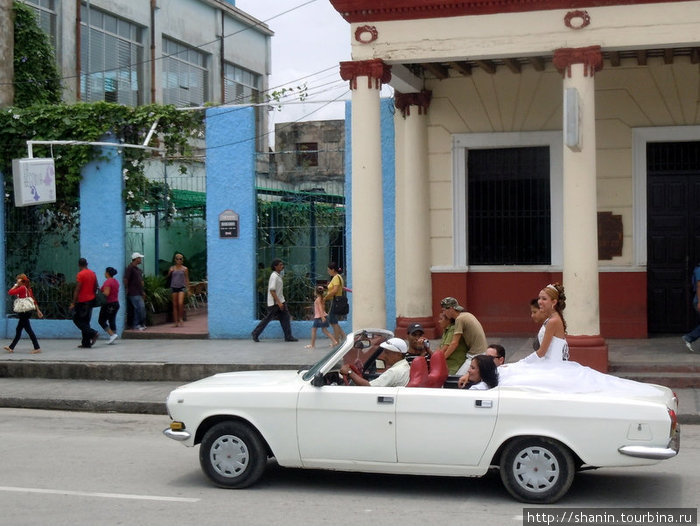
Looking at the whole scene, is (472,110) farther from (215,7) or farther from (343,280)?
(215,7)

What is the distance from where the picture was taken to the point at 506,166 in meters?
16.6

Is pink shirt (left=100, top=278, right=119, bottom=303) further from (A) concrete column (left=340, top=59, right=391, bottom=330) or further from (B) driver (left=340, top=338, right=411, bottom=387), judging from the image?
(B) driver (left=340, top=338, right=411, bottom=387)

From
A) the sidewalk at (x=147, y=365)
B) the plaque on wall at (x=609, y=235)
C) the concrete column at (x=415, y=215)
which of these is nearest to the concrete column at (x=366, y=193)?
the sidewalk at (x=147, y=365)

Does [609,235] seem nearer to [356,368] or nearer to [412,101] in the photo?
[412,101]

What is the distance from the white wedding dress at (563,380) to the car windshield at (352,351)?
1093mm

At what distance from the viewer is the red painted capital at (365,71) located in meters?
14.0

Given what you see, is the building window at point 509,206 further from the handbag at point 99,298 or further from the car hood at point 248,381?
the car hood at point 248,381

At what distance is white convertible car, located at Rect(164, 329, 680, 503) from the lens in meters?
7.50

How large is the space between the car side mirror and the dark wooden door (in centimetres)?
942

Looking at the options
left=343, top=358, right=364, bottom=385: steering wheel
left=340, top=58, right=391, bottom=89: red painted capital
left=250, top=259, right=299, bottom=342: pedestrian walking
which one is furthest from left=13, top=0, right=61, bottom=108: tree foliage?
left=343, top=358, right=364, bottom=385: steering wheel

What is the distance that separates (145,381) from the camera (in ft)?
50.0

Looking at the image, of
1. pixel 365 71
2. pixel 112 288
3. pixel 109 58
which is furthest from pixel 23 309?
pixel 109 58

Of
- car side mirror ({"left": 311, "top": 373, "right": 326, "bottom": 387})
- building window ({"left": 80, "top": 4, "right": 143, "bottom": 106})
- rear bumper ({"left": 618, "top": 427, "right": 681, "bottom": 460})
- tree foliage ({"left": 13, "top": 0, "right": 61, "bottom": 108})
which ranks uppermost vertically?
building window ({"left": 80, "top": 4, "right": 143, "bottom": 106})

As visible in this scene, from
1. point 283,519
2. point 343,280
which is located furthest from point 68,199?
point 283,519
